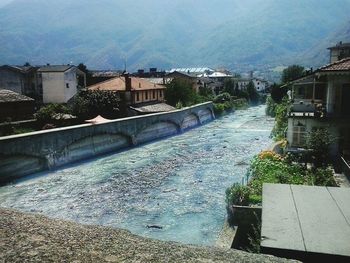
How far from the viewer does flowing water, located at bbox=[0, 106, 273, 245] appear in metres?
23.5

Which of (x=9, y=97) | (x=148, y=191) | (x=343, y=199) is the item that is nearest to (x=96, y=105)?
(x=9, y=97)

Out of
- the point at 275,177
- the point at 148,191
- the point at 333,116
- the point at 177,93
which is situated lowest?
the point at 148,191

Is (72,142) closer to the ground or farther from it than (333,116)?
closer to the ground

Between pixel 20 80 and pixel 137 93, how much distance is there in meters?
28.3

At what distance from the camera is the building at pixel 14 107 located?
160ft

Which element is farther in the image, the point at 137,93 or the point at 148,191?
the point at 137,93

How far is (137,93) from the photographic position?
64000mm

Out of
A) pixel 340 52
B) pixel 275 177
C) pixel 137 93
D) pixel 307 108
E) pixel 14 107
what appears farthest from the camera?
pixel 340 52

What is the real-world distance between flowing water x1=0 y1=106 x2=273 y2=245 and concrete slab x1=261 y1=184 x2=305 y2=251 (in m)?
6.32

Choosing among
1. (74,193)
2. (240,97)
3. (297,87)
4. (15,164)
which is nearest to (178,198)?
(74,193)

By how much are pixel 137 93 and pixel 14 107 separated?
20155 mm

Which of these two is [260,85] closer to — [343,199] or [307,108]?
[307,108]

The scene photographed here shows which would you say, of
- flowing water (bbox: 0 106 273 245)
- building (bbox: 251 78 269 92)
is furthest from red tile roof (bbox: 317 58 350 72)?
building (bbox: 251 78 269 92)

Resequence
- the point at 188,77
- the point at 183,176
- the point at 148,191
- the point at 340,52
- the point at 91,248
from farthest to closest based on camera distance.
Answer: the point at 188,77 → the point at 340,52 → the point at 183,176 → the point at 148,191 → the point at 91,248
